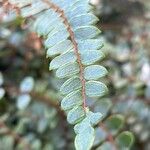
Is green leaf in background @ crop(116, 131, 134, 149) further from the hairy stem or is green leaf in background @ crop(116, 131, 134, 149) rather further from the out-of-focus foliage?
the hairy stem

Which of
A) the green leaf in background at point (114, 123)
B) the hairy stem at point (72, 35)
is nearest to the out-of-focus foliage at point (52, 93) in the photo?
the green leaf in background at point (114, 123)

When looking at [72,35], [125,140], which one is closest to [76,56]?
[72,35]

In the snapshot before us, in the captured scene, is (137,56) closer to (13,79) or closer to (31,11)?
(13,79)

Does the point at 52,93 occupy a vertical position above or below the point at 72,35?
below

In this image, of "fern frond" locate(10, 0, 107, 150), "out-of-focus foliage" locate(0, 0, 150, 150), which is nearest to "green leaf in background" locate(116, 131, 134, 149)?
"out-of-focus foliage" locate(0, 0, 150, 150)

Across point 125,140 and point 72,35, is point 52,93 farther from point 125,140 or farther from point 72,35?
point 72,35
